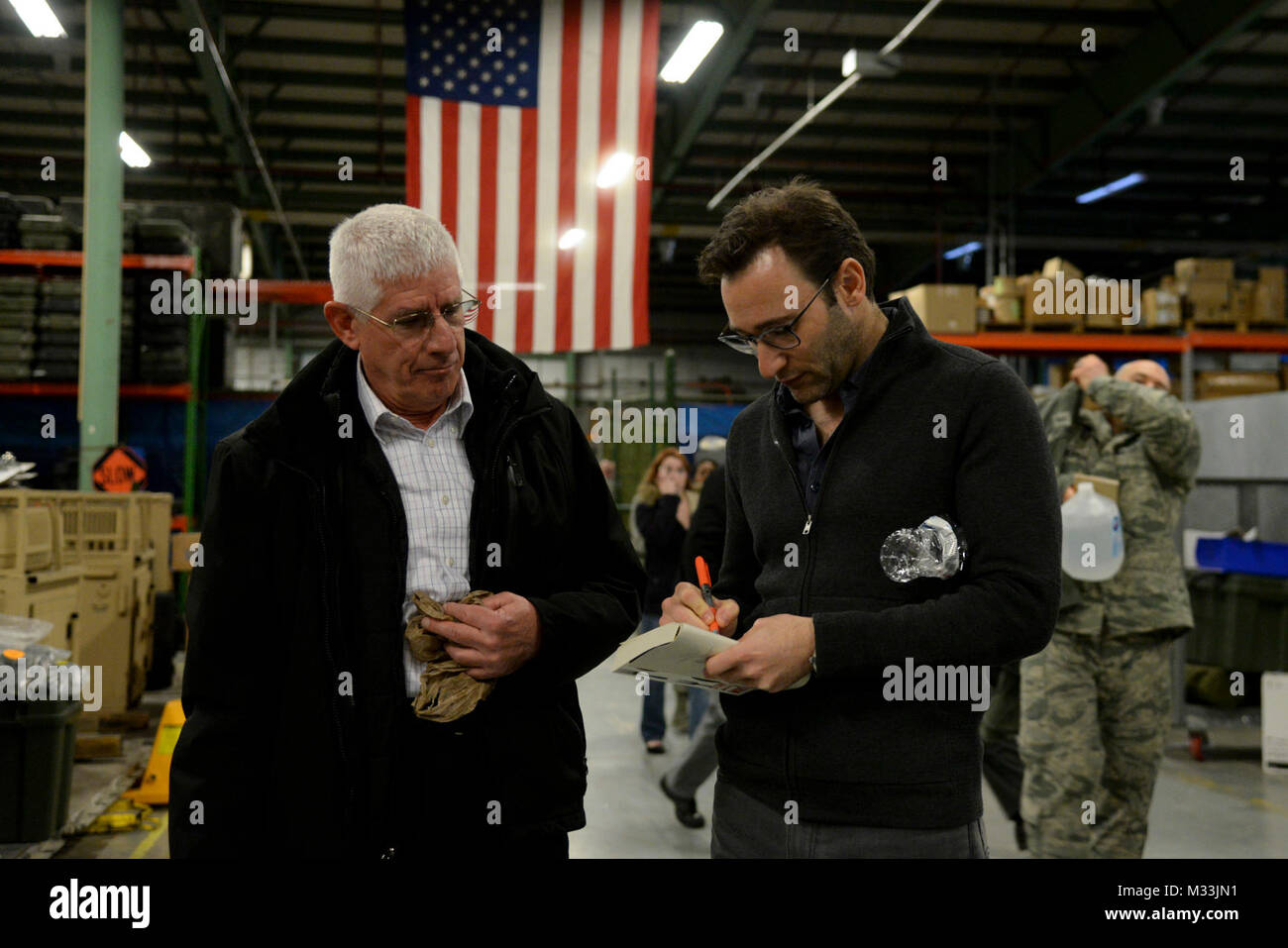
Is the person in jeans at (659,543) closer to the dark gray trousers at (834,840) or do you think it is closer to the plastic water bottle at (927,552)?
the dark gray trousers at (834,840)

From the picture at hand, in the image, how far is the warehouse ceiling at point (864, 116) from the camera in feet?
36.4

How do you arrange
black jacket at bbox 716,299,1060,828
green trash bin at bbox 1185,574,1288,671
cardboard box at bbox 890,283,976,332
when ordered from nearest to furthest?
black jacket at bbox 716,299,1060,828 < green trash bin at bbox 1185,574,1288,671 < cardboard box at bbox 890,283,976,332

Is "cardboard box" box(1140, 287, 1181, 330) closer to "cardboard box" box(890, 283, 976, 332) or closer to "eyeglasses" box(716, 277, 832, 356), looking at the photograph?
"cardboard box" box(890, 283, 976, 332)

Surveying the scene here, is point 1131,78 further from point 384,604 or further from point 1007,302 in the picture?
point 384,604

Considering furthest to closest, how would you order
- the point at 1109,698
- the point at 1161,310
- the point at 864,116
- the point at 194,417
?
the point at 864,116
the point at 194,417
the point at 1161,310
the point at 1109,698

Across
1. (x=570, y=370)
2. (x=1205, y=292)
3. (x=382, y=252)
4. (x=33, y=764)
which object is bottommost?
(x=33, y=764)

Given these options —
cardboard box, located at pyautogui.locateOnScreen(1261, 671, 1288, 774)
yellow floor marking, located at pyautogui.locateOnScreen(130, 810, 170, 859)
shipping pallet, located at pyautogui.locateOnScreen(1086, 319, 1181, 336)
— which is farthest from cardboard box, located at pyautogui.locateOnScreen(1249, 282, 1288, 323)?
yellow floor marking, located at pyautogui.locateOnScreen(130, 810, 170, 859)

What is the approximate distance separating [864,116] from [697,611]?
13596mm

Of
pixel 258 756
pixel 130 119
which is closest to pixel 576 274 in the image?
pixel 258 756

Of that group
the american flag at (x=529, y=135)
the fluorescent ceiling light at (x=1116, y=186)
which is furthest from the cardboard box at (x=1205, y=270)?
the fluorescent ceiling light at (x=1116, y=186)

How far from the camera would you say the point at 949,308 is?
27.5 feet

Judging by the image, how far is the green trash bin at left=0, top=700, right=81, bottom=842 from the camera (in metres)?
4.45

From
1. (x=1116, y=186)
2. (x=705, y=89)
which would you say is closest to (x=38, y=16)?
(x=705, y=89)

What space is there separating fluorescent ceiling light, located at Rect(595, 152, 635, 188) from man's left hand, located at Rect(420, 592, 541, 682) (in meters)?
5.20
